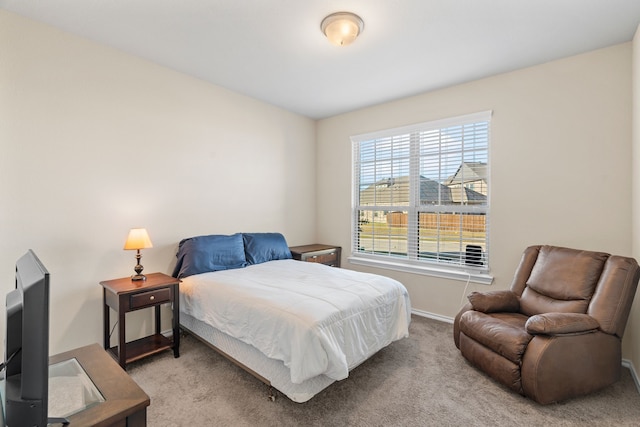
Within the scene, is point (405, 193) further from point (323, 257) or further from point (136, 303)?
point (136, 303)

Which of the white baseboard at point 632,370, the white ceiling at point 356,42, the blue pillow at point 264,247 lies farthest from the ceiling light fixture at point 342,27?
the white baseboard at point 632,370

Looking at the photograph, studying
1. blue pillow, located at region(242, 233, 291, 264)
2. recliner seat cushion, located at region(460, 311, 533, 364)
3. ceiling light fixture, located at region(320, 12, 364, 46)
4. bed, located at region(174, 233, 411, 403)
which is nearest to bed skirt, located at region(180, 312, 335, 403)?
bed, located at region(174, 233, 411, 403)

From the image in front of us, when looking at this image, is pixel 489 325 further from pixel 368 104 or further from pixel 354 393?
pixel 368 104

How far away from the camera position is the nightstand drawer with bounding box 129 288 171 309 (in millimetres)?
2432

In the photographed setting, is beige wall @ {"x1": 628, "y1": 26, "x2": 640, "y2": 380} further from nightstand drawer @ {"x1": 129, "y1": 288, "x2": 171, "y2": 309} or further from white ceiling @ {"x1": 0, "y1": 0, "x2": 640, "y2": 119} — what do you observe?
nightstand drawer @ {"x1": 129, "y1": 288, "x2": 171, "y2": 309}

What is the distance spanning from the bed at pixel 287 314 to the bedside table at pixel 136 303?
0.18 m

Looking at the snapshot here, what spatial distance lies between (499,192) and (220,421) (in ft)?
10.6

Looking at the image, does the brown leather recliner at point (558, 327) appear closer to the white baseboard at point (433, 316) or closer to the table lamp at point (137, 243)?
the white baseboard at point (433, 316)

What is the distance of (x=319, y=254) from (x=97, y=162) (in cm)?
268

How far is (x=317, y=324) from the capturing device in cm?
187

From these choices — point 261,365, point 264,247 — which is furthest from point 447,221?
point 261,365

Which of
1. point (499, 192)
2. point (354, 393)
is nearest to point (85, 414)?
point (354, 393)

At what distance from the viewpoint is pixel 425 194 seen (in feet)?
12.4

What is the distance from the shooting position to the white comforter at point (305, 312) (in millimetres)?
1854
